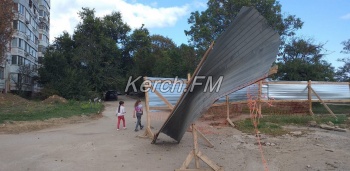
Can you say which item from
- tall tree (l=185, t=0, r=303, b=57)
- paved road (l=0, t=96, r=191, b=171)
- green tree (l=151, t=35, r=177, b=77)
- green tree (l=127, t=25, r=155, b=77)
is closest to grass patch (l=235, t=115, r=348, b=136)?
paved road (l=0, t=96, r=191, b=171)

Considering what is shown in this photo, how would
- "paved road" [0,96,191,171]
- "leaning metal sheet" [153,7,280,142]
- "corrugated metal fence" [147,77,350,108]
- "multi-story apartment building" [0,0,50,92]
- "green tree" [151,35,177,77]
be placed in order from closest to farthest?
"leaning metal sheet" [153,7,280,142] < "paved road" [0,96,191,171] < "corrugated metal fence" [147,77,350,108] < "green tree" [151,35,177,77] < "multi-story apartment building" [0,0,50,92]

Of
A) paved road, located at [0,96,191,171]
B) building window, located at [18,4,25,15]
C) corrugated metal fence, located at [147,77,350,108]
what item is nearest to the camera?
paved road, located at [0,96,191,171]

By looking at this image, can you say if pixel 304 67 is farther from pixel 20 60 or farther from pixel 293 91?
pixel 20 60

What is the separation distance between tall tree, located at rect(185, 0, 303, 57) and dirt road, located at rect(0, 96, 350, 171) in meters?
20.0

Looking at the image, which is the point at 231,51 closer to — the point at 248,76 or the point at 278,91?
the point at 248,76

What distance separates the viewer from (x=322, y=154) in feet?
27.7

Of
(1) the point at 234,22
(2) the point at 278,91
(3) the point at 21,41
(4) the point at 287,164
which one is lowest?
(4) the point at 287,164

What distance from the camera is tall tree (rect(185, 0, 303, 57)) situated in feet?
99.5

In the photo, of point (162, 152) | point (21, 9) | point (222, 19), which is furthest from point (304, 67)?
point (21, 9)

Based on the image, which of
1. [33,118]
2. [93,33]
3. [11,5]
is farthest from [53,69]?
[33,118]

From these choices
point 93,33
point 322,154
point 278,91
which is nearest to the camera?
point 322,154

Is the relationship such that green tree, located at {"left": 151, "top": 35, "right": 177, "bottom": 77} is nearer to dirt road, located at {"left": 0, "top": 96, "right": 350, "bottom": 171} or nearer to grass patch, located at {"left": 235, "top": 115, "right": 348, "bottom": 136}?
grass patch, located at {"left": 235, "top": 115, "right": 348, "bottom": 136}

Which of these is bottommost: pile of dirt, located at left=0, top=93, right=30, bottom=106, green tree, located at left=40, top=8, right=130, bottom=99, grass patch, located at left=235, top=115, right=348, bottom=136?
grass patch, located at left=235, top=115, right=348, bottom=136

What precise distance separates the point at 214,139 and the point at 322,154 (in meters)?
3.36
